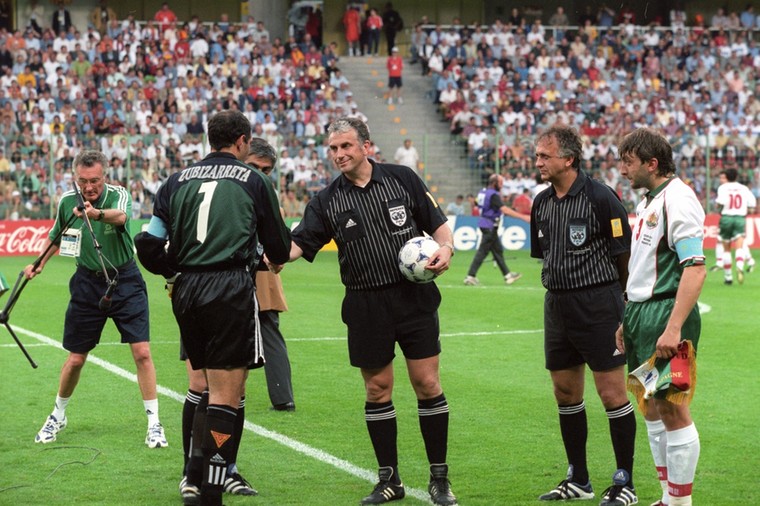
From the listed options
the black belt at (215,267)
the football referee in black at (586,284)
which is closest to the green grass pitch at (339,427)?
the football referee in black at (586,284)

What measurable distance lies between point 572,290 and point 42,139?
24027mm

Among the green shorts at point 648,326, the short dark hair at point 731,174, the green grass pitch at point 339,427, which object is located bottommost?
the green grass pitch at point 339,427

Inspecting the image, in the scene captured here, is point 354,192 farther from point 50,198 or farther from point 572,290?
point 50,198

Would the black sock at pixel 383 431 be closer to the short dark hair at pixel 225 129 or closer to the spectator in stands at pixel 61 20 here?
the short dark hair at pixel 225 129

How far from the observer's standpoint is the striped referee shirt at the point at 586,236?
6.72 meters

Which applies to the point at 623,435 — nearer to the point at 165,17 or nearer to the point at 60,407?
the point at 60,407

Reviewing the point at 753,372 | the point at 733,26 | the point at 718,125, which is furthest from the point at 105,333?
the point at 733,26

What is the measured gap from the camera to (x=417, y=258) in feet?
21.6

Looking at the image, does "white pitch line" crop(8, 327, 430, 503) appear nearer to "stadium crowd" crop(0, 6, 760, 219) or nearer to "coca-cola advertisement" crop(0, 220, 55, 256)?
"coca-cola advertisement" crop(0, 220, 55, 256)

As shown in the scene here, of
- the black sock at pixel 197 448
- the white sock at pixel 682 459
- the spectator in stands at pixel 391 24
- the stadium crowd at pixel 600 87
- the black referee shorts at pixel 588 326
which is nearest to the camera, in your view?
the white sock at pixel 682 459

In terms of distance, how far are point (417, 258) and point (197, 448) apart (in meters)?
1.65

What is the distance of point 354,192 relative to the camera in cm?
692

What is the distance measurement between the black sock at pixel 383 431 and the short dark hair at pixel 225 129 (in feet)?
5.81

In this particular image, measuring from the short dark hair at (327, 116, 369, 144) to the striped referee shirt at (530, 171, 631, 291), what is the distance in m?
1.21
